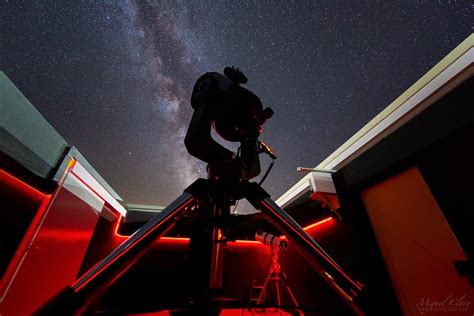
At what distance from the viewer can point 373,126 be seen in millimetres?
3471

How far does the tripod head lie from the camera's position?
2.56 ft

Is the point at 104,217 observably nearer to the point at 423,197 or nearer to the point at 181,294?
the point at 181,294

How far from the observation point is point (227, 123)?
0.89m

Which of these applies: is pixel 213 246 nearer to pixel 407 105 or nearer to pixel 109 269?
pixel 109 269

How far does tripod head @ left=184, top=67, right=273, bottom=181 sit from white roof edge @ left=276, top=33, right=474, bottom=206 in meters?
3.11

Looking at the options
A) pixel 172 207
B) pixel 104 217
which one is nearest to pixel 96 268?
pixel 172 207

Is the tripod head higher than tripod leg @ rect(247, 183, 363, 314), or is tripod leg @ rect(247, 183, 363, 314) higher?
the tripod head

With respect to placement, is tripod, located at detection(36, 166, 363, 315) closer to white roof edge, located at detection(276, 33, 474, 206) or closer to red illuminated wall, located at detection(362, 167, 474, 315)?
red illuminated wall, located at detection(362, 167, 474, 315)

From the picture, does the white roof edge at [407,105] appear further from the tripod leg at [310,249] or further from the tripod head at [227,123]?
the tripod leg at [310,249]

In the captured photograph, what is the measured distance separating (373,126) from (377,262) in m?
2.39

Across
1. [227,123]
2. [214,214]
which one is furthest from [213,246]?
[227,123]

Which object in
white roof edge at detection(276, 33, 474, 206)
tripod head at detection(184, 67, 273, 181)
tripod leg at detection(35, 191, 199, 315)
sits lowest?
tripod leg at detection(35, 191, 199, 315)

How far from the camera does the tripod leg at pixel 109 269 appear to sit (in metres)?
0.34

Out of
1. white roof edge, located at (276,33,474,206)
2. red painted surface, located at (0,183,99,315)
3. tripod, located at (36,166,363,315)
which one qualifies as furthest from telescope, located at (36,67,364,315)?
red painted surface, located at (0,183,99,315)
